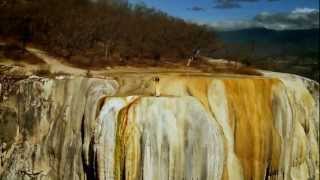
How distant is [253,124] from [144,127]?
10.8ft

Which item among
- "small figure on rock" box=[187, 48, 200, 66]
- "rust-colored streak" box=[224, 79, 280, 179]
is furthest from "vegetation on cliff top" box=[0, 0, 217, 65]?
"rust-colored streak" box=[224, 79, 280, 179]

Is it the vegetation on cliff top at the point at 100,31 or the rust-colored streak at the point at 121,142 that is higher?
the vegetation on cliff top at the point at 100,31

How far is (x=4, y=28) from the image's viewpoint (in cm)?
2355

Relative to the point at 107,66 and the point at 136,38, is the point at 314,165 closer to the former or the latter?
the point at 107,66

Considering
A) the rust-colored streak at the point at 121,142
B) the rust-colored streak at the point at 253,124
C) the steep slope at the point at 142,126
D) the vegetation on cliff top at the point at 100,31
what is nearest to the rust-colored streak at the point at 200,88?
the steep slope at the point at 142,126

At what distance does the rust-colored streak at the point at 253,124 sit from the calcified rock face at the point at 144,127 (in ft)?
0.08

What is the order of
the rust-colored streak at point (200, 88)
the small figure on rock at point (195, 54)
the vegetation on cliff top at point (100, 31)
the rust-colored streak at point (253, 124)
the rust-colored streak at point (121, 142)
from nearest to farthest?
1. the rust-colored streak at point (121, 142)
2. the rust-colored streak at point (200, 88)
3. the rust-colored streak at point (253, 124)
4. the vegetation on cliff top at point (100, 31)
5. the small figure on rock at point (195, 54)

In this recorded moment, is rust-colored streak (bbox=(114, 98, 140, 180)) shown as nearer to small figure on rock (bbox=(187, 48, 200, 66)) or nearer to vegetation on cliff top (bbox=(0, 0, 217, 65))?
vegetation on cliff top (bbox=(0, 0, 217, 65))

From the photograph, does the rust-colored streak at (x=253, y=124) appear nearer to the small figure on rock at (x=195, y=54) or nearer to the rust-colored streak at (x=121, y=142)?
the rust-colored streak at (x=121, y=142)

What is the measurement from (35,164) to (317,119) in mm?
10922

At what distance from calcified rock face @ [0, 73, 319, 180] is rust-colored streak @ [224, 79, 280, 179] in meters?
0.03

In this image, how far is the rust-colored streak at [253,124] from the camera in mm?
16047

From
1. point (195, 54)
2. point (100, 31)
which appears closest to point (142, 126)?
point (100, 31)

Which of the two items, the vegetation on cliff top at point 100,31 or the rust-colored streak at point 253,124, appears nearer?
the rust-colored streak at point 253,124
